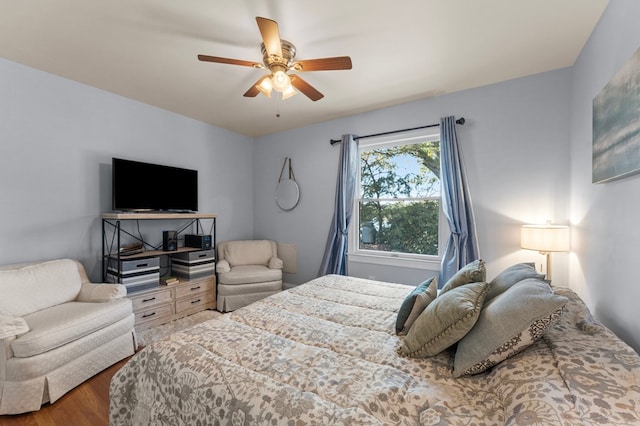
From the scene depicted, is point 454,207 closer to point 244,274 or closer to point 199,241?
point 244,274

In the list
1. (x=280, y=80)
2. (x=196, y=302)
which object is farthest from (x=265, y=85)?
(x=196, y=302)

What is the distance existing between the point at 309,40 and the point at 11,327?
9.34ft

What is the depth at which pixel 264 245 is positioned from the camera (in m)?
4.20

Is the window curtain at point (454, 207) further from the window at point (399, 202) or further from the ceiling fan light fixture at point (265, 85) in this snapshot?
the ceiling fan light fixture at point (265, 85)

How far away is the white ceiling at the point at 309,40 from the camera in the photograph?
1.75 metres

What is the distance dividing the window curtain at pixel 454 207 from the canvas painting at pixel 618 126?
1.14 metres

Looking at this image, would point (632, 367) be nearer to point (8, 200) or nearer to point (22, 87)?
point (8, 200)

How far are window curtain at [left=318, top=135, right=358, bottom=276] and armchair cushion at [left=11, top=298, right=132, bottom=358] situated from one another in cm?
230

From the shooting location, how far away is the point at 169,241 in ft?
10.7

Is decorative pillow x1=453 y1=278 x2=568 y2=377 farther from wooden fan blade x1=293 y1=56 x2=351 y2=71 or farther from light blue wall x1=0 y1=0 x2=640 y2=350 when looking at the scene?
wooden fan blade x1=293 y1=56 x2=351 y2=71

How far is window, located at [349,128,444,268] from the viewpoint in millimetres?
3248

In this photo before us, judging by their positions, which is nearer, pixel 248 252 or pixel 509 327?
pixel 509 327

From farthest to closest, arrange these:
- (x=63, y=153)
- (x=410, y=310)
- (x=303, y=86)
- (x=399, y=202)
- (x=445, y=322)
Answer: (x=399, y=202)
(x=63, y=153)
(x=303, y=86)
(x=410, y=310)
(x=445, y=322)

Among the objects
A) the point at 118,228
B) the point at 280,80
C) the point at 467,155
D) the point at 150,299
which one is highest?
the point at 280,80
